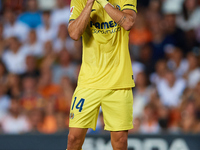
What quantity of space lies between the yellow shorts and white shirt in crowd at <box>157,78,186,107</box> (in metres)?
3.37

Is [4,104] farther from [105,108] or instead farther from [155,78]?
[105,108]

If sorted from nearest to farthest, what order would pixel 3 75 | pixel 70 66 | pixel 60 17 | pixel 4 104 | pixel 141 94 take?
pixel 141 94 < pixel 4 104 < pixel 70 66 < pixel 3 75 < pixel 60 17

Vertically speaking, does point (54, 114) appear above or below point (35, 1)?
below

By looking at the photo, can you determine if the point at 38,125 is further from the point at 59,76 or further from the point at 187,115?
the point at 187,115

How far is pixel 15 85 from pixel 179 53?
3.38m

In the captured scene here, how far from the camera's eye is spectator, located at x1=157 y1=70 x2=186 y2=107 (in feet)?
23.7

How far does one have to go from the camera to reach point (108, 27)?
395 cm

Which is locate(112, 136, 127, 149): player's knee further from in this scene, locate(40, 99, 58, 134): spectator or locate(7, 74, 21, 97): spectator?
locate(7, 74, 21, 97): spectator

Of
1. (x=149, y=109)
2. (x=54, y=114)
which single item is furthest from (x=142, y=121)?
(x=54, y=114)

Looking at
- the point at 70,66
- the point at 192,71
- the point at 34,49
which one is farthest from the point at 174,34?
the point at 34,49

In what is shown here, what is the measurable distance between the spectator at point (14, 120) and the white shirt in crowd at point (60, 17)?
2168 millimetres

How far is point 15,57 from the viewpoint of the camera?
8.41 meters

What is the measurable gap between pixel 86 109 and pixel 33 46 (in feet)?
15.8

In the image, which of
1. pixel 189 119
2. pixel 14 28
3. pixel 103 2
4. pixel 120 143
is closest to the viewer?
pixel 103 2
